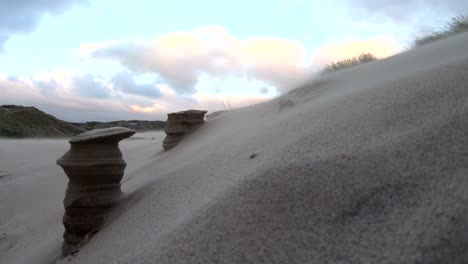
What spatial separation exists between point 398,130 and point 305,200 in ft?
2.05

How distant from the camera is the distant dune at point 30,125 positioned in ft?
49.8

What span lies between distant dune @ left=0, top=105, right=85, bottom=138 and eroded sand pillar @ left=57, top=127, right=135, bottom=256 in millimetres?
13273

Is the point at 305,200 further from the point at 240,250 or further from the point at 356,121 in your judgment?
the point at 356,121

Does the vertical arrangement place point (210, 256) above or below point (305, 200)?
below

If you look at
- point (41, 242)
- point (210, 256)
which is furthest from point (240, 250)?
point (41, 242)

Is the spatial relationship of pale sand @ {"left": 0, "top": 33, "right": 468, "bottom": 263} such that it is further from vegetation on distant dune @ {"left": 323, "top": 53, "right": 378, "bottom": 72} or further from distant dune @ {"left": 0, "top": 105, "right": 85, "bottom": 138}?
distant dune @ {"left": 0, "top": 105, "right": 85, "bottom": 138}

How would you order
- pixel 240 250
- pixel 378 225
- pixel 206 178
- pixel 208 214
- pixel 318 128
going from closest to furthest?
1. pixel 378 225
2. pixel 240 250
3. pixel 208 214
4. pixel 318 128
5. pixel 206 178

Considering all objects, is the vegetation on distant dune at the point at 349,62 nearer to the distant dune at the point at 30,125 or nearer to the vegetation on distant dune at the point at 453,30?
the vegetation on distant dune at the point at 453,30

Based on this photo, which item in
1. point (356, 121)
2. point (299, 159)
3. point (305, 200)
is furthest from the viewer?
point (356, 121)

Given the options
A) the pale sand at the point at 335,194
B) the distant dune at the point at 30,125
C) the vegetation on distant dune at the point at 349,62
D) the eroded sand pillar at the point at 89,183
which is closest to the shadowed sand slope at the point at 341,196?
the pale sand at the point at 335,194

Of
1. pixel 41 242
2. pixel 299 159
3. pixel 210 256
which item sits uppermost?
pixel 299 159

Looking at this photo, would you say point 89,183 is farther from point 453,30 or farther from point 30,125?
point 30,125

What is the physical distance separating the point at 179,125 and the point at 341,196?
4730 millimetres

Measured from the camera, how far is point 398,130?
1994 millimetres
